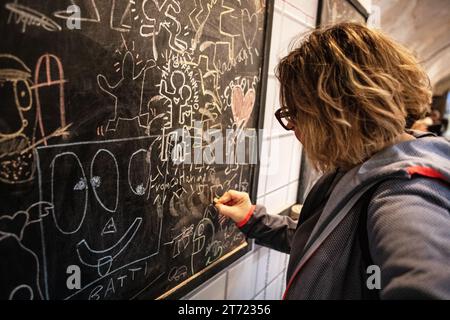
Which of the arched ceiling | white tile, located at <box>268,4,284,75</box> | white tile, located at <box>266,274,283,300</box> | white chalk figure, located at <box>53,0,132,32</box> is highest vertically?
the arched ceiling

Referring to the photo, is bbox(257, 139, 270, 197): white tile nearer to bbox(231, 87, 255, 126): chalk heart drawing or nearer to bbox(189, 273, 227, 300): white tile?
bbox(231, 87, 255, 126): chalk heart drawing

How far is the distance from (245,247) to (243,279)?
0.65ft

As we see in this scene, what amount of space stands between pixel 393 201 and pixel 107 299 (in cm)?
69

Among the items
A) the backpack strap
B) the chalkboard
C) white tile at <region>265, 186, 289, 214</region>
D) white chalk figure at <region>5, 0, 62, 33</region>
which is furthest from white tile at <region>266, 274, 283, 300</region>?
white chalk figure at <region>5, 0, 62, 33</region>

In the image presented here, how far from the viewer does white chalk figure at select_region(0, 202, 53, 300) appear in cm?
56

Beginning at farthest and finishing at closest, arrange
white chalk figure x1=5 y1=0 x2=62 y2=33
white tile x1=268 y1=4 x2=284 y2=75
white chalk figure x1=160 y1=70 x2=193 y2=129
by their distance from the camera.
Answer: white tile x1=268 y1=4 x2=284 y2=75 → white chalk figure x1=160 y1=70 x2=193 y2=129 → white chalk figure x1=5 y1=0 x2=62 y2=33

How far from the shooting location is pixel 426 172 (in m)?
0.60

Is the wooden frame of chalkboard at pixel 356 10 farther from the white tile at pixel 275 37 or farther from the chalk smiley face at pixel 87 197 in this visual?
the chalk smiley face at pixel 87 197

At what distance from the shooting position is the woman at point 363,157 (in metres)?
0.57

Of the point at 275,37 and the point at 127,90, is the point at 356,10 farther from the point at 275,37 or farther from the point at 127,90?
the point at 127,90

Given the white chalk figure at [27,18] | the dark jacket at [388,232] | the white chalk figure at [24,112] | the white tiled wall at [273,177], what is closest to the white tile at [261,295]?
the white tiled wall at [273,177]

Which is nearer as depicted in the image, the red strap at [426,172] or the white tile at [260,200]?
the red strap at [426,172]

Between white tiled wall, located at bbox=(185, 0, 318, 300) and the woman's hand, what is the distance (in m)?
0.27

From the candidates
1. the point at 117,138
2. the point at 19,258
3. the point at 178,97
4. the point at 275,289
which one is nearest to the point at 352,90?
the point at 178,97
